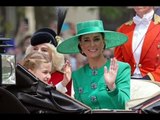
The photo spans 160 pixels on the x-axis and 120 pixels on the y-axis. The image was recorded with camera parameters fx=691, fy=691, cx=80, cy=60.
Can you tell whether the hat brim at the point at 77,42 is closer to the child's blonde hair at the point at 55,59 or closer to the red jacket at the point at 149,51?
the red jacket at the point at 149,51

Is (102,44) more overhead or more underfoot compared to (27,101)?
more overhead

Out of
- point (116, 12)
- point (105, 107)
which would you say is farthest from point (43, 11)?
point (105, 107)

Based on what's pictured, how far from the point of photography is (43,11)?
64.6 ft

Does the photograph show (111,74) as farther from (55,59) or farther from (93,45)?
(55,59)

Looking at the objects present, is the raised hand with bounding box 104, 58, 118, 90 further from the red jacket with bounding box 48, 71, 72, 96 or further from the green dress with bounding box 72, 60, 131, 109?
the red jacket with bounding box 48, 71, 72, 96

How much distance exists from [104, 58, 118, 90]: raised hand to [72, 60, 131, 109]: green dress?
56 millimetres

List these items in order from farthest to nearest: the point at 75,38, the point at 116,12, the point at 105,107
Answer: the point at 116,12 < the point at 75,38 < the point at 105,107

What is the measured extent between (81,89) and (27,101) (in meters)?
0.68

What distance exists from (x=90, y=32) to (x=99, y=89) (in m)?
0.44

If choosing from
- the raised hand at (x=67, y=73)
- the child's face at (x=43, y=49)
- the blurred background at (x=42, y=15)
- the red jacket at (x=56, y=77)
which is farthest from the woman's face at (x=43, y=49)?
the blurred background at (x=42, y=15)

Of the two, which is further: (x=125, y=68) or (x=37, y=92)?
(x=125, y=68)
